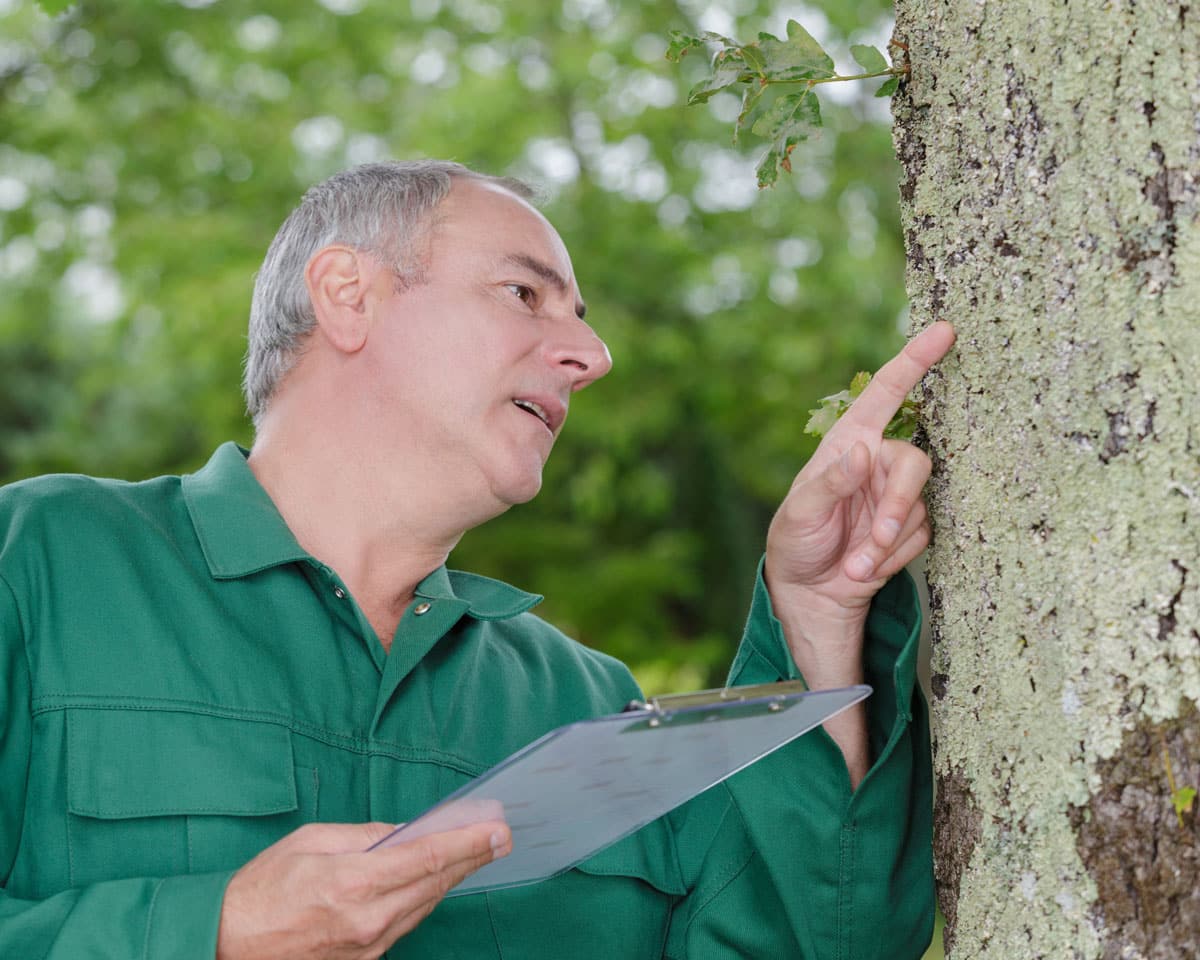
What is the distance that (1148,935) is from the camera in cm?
115

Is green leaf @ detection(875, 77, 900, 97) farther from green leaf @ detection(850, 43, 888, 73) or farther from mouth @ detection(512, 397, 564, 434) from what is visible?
mouth @ detection(512, 397, 564, 434)

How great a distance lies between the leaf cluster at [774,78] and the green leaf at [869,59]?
10mm

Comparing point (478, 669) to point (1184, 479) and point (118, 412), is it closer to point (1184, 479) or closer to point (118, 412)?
point (1184, 479)

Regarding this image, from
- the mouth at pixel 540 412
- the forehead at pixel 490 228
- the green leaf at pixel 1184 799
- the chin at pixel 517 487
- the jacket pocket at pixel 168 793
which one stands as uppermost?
the forehead at pixel 490 228

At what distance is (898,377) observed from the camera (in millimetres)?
1437

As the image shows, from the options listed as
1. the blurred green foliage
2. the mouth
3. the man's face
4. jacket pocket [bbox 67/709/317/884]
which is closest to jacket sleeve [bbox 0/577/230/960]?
jacket pocket [bbox 67/709/317/884]

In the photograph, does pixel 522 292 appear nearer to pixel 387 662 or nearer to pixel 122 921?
pixel 387 662

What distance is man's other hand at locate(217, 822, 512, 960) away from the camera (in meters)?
1.21

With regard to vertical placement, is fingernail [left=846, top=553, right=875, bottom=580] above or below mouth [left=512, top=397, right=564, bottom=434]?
below

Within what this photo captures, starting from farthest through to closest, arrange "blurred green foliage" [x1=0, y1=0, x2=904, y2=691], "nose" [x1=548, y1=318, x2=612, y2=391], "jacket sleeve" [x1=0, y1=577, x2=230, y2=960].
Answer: "blurred green foliage" [x1=0, y1=0, x2=904, y2=691]
"nose" [x1=548, y1=318, x2=612, y2=391]
"jacket sleeve" [x1=0, y1=577, x2=230, y2=960]

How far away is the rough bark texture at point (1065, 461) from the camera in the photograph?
1.14 metres

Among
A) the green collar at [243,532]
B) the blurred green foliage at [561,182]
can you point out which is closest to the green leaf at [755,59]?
the green collar at [243,532]

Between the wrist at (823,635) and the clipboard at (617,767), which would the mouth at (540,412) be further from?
the clipboard at (617,767)

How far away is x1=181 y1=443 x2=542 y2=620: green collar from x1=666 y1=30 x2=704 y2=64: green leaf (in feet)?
2.80
